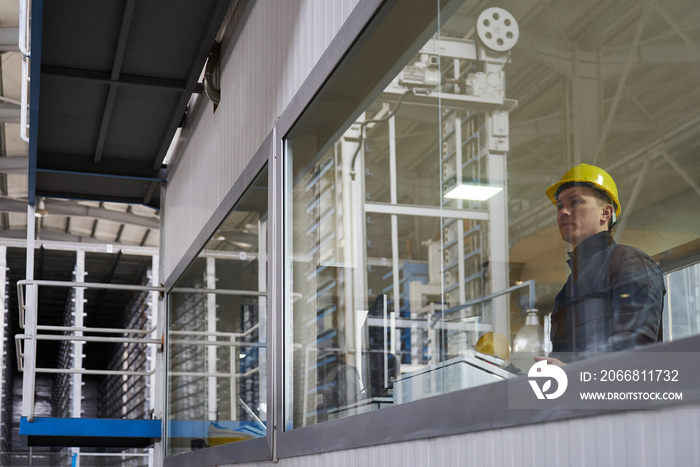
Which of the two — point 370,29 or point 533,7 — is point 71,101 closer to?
point 533,7

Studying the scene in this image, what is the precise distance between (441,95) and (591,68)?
412 cm

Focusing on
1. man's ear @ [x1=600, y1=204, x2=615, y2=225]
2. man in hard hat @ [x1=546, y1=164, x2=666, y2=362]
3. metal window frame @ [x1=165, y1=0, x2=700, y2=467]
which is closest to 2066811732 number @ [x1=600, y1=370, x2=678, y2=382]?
metal window frame @ [x1=165, y1=0, x2=700, y2=467]

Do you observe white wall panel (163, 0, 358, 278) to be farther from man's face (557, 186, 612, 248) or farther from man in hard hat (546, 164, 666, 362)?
man in hard hat (546, 164, 666, 362)

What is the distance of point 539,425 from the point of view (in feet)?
6.33

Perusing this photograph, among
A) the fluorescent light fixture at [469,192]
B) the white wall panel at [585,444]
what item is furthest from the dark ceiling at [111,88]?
the white wall panel at [585,444]

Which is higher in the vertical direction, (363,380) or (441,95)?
(441,95)

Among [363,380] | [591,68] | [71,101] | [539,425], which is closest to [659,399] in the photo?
[539,425]

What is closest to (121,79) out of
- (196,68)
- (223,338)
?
(196,68)

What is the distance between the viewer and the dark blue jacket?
2033mm

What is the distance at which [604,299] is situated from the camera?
7.20 ft

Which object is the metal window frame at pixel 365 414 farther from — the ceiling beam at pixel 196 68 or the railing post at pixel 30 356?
the railing post at pixel 30 356

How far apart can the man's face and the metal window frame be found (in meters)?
0.70

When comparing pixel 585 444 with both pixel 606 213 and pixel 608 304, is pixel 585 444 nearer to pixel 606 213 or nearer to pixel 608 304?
pixel 608 304

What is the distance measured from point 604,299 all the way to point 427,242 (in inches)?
34.9
